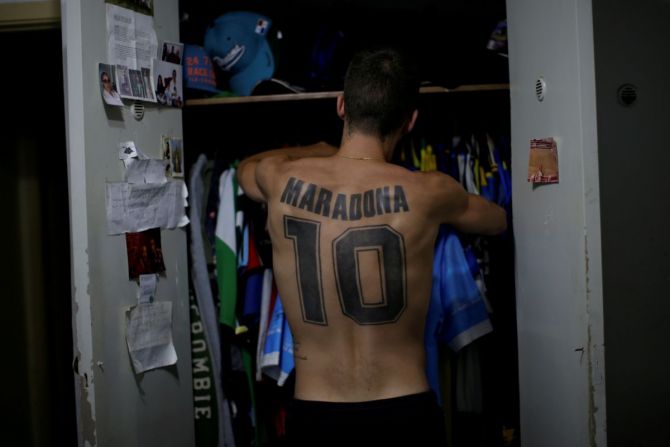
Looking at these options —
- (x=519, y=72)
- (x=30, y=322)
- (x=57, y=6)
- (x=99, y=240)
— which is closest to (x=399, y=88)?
(x=519, y=72)

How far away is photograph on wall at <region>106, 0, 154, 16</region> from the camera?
162cm

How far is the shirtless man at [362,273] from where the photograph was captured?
149 cm

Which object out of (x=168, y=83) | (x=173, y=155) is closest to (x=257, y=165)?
(x=173, y=155)

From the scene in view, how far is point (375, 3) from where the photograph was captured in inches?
101

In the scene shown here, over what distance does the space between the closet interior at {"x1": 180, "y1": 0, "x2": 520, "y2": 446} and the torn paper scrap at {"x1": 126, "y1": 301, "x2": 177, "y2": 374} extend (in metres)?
0.29

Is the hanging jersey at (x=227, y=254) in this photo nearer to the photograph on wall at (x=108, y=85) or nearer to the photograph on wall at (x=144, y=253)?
the photograph on wall at (x=144, y=253)

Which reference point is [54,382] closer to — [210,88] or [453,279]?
[210,88]

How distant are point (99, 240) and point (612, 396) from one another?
1828 mm

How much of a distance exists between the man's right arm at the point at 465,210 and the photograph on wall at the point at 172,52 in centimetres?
101

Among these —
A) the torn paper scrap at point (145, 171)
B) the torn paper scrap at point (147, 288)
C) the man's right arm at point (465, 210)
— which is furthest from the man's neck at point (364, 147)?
the torn paper scrap at point (147, 288)

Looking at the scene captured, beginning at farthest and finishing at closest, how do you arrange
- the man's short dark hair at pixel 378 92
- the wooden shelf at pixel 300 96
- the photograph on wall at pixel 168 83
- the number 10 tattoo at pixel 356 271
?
the wooden shelf at pixel 300 96, the photograph on wall at pixel 168 83, the man's short dark hair at pixel 378 92, the number 10 tattoo at pixel 356 271

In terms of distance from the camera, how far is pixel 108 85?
1562mm

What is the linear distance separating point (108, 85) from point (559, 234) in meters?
1.36

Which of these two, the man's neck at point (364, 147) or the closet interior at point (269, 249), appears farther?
the closet interior at point (269, 249)
